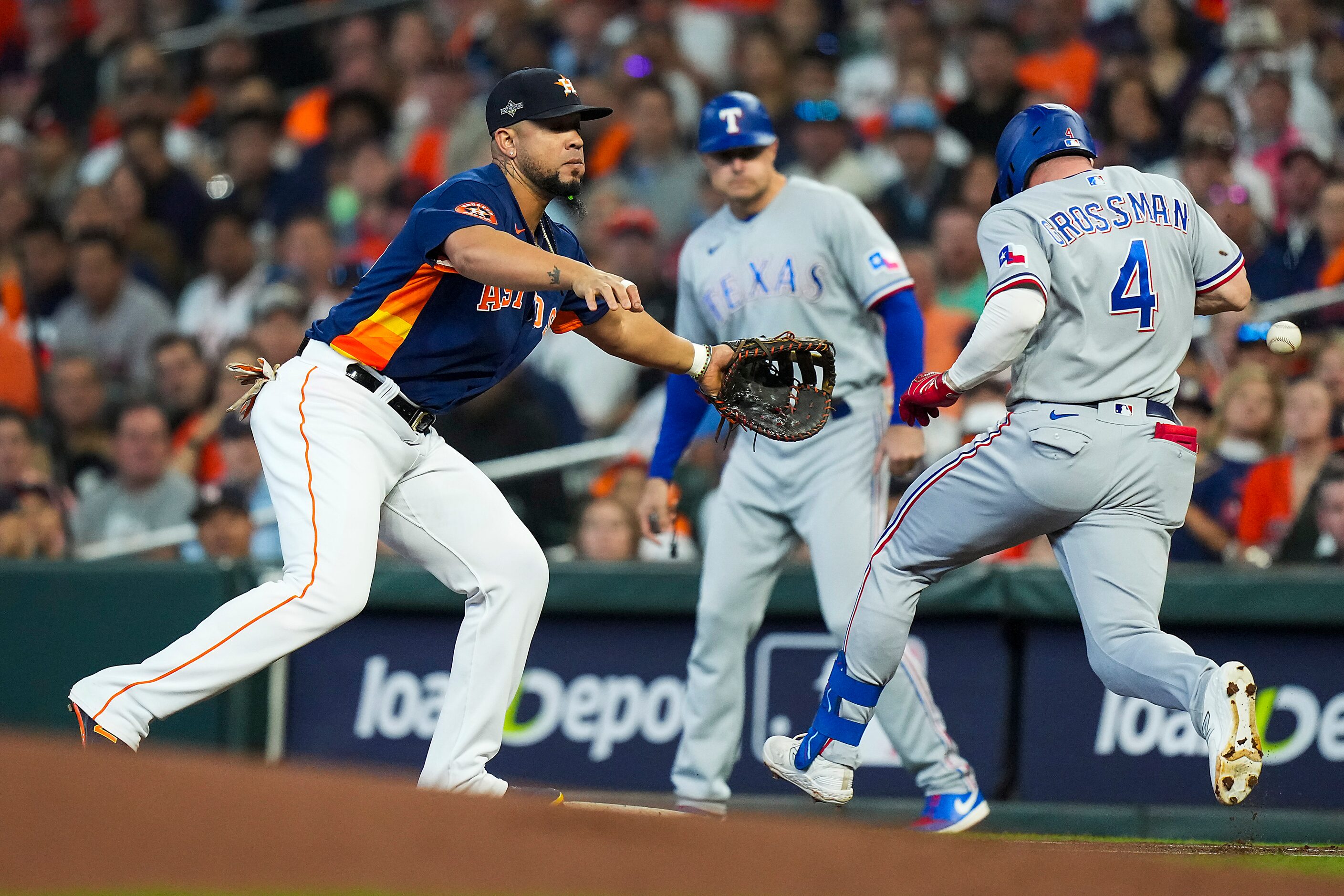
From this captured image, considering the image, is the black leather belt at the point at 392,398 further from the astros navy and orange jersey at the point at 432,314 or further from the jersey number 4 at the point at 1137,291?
the jersey number 4 at the point at 1137,291

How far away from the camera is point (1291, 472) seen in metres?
6.93

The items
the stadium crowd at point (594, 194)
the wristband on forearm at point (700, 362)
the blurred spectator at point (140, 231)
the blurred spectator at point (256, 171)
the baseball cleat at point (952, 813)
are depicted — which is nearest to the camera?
the wristband on forearm at point (700, 362)

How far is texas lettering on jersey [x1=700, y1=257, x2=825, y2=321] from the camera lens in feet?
18.5

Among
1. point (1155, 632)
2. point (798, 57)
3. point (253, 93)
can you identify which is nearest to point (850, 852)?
point (1155, 632)

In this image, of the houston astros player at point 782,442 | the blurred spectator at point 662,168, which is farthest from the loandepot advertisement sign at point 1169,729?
the blurred spectator at point 662,168

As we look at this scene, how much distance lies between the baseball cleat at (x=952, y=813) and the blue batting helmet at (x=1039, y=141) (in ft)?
6.52

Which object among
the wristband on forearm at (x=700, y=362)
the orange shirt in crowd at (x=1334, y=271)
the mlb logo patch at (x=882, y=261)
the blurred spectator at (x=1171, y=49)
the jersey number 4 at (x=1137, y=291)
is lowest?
the wristband on forearm at (x=700, y=362)

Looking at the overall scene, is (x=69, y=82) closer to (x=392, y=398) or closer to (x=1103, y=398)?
(x=392, y=398)

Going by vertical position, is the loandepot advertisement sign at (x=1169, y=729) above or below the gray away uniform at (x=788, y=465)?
below

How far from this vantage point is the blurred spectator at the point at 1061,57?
9820 millimetres

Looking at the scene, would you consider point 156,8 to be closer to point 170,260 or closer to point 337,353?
point 170,260

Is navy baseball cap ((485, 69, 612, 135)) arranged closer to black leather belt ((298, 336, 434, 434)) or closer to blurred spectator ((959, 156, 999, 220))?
black leather belt ((298, 336, 434, 434))

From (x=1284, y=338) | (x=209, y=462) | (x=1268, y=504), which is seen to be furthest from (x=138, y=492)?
(x=1284, y=338)

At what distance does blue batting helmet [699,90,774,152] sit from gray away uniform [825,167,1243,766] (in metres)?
1.27
